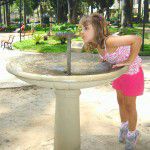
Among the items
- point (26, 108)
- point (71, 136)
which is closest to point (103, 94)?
point (26, 108)

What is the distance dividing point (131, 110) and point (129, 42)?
0.98 metres

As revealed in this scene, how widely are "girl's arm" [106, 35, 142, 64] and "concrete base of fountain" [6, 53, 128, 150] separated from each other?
16 centimetres

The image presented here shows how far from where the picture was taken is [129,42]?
3326mm

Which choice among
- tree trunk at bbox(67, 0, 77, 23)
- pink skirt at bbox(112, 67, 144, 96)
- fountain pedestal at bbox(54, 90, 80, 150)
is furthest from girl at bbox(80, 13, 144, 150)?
tree trunk at bbox(67, 0, 77, 23)

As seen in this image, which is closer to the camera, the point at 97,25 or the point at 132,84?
the point at 97,25

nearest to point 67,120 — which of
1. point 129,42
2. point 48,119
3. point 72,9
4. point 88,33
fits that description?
point 88,33

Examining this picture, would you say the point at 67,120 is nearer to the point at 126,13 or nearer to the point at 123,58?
the point at 123,58

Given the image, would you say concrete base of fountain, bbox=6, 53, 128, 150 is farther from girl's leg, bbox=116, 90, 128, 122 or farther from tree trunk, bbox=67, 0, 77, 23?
tree trunk, bbox=67, 0, 77, 23

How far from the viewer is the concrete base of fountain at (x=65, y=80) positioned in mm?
3053

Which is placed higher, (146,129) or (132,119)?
(132,119)

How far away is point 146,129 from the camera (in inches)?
194

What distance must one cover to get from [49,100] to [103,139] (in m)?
2.34

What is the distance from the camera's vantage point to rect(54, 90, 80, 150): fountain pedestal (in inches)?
138

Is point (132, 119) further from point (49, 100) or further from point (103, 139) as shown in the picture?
point (49, 100)
